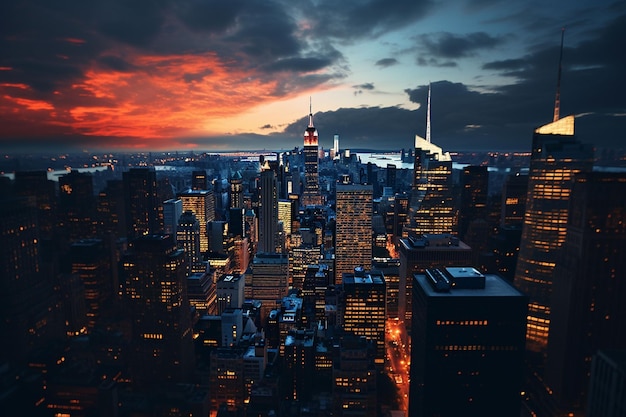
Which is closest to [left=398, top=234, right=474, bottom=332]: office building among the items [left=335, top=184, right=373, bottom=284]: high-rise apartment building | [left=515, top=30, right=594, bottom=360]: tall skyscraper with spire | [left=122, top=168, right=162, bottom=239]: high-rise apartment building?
[left=515, top=30, right=594, bottom=360]: tall skyscraper with spire

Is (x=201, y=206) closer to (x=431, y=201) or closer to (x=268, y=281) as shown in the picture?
(x=268, y=281)

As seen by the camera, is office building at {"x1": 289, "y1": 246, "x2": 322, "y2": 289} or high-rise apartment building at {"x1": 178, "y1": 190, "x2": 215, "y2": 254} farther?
high-rise apartment building at {"x1": 178, "y1": 190, "x2": 215, "y2": 254}

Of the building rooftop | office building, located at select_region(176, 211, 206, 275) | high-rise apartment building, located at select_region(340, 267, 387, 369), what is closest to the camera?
the building rooftop

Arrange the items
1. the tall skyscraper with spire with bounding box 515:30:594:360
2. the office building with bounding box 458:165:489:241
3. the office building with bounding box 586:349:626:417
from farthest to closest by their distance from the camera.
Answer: the office building with bounding box 458:165:489:241 < the tall skyscraper with spire with bounding box 515:30:594:360 < the office building with bounding box 586:349:626:417

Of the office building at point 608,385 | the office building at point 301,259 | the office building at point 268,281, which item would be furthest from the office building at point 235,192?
the office building at point 608,385

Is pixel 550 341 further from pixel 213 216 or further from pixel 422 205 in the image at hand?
pixel 213 216

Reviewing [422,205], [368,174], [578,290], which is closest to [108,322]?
[578,290]

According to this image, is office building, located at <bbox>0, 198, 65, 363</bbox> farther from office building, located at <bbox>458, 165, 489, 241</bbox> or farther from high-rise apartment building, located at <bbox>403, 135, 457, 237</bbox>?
high-rise apartment building, located at <bbox>403, 135, 457, 237</bbox>
